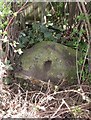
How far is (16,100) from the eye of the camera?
7.13 ft

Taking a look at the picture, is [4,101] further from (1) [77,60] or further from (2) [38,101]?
(1) [77,60]

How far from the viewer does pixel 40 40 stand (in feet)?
8.04

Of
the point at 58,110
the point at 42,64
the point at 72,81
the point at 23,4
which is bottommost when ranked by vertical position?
the point at 58,110

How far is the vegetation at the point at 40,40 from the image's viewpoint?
2094 millimetres

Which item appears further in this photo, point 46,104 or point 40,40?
point 40,40

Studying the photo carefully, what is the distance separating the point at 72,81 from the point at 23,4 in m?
0.75

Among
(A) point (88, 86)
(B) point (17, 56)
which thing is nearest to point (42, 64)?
(B) point (17, 56)

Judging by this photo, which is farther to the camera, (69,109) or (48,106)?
(48,106)

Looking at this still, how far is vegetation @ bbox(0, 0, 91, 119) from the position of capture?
2094 mm

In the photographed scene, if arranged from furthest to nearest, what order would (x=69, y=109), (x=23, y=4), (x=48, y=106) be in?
(x=23, y=4)
(x=48, y=106)
(x=69, y=109)

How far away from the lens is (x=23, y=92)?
233 centimetres

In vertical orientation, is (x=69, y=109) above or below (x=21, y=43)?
below

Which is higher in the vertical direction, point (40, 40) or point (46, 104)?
point (40, 40)

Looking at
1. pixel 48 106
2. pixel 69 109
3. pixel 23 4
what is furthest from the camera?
pixel 23 4
